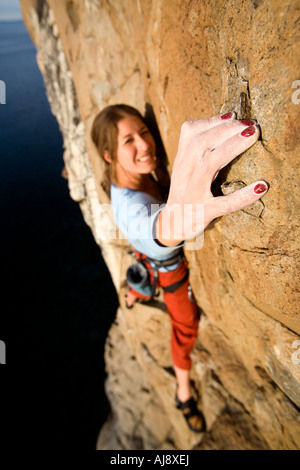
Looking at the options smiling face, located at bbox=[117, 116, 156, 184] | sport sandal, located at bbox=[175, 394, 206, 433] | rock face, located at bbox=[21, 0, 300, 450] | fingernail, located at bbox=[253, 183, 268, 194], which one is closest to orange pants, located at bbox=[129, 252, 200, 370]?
rock face, located at bbox=[21, 0, 300, 450]

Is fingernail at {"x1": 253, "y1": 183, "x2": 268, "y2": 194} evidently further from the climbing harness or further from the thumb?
the climbing harness

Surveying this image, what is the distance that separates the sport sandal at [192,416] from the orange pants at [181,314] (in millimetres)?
400

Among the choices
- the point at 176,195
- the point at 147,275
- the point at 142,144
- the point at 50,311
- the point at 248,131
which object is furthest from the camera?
the point at 50,311

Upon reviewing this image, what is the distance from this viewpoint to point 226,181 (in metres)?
0.92

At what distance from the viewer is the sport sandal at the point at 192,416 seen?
2360 millimetres

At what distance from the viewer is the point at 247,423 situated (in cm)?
204

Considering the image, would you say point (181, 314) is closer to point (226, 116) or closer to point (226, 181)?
point (226, 181)

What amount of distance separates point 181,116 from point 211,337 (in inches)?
79.0

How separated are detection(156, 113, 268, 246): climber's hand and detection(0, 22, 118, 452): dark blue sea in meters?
7.37

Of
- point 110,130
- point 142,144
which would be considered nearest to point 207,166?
point 142,144

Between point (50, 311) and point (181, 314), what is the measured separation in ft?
25.8

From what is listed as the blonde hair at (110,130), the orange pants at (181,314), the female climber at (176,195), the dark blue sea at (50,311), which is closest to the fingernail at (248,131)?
the female climber at (176,195)
